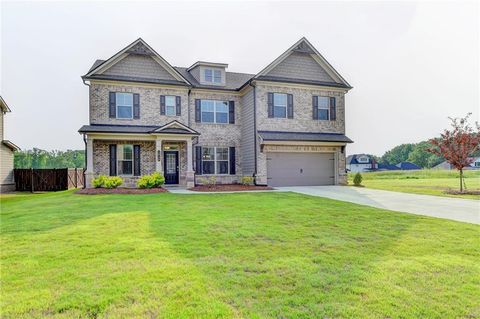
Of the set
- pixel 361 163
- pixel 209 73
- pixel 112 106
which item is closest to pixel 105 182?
pixel 112 106

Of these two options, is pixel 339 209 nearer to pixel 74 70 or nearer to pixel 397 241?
pixel 397 241

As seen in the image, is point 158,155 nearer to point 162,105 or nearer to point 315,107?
point 162,105

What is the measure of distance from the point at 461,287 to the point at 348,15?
13765mm

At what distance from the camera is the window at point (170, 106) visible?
19875 mm

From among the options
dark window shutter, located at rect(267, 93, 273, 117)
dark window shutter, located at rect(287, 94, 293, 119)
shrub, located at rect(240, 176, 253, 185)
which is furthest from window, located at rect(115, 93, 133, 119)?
dark window shutter, located at rect(287, 94, 293, 119)

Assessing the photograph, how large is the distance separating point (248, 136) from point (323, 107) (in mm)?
5487

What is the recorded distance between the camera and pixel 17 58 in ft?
65.5

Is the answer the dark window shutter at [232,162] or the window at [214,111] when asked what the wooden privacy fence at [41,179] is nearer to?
the window at [214,111]

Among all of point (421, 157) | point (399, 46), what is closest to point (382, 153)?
point (421, 157)

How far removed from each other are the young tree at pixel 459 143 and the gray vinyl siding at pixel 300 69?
776 centimetres

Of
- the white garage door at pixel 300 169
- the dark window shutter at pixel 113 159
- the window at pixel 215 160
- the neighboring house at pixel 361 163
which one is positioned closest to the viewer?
the dark window shutter at pixel 113 159

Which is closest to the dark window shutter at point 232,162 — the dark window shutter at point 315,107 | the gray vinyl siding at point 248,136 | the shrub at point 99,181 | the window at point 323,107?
the gray vinyl siding at point 248,136

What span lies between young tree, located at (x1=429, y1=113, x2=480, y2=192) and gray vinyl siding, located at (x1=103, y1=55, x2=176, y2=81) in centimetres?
1649

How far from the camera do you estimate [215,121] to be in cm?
2120
